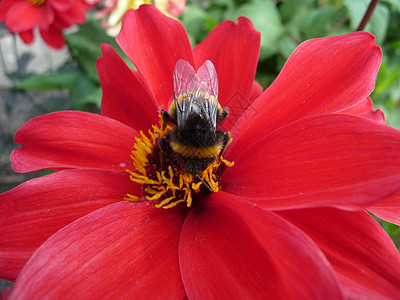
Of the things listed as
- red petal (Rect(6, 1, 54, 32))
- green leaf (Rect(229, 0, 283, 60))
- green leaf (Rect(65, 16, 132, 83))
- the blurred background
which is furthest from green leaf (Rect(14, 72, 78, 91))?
green leaf (Rect(229, 0, 283, 60))

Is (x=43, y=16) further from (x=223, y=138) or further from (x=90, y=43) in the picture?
(x=223, y=138)

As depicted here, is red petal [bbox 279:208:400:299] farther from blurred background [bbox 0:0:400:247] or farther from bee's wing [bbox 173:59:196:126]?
blurred background [bbox 0:0:400:247]

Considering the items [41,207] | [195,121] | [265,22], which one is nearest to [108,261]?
[41,207]

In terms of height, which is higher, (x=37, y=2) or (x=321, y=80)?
(x=37, y=2)

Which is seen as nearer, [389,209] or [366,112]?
[389,209]

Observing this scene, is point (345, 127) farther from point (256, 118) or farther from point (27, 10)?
point (27, 10)

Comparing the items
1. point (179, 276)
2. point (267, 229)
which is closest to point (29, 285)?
point (179, 276)
